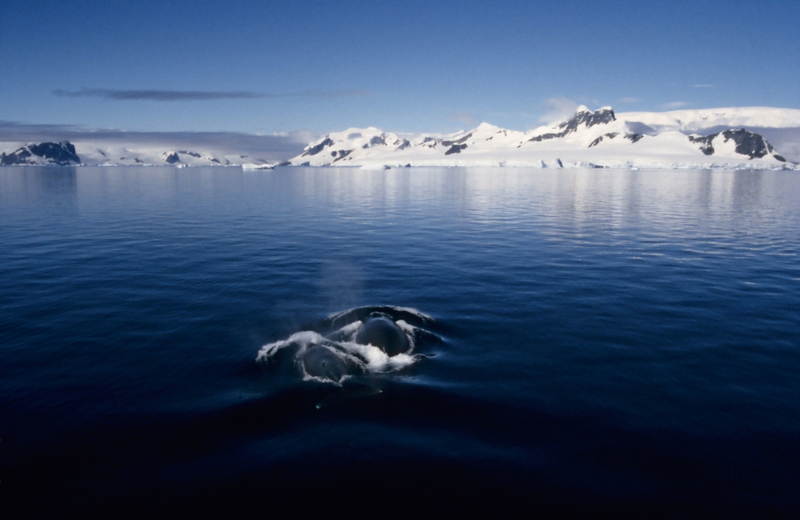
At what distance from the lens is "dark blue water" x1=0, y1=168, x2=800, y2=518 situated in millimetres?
11758

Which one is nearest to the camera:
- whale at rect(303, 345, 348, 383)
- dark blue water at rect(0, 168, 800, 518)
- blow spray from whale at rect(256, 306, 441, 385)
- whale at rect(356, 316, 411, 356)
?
dark blue water at rect(0, 168, 800, 518)

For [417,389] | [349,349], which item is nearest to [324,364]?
[349,349]

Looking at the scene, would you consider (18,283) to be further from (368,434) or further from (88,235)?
(368,434)

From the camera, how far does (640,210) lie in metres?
67.4

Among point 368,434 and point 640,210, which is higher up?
point 640,210

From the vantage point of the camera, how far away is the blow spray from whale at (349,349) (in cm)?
1747

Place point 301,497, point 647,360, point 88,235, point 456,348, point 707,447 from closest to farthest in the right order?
point 301,497, point 707,447, point 647,360, point 456,348, point 88,235

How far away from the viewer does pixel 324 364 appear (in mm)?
17391

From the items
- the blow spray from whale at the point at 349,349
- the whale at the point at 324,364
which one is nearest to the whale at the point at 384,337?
the blow spray from whale at the point at 349,349

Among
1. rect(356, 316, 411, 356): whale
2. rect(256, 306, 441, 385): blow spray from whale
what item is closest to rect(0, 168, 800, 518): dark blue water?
rect(256, 306, 441, 385): blow spray from whale

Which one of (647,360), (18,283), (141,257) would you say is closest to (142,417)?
(647,360)

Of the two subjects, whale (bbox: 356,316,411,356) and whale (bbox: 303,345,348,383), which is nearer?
whale (bbox: 303,345,348,383)

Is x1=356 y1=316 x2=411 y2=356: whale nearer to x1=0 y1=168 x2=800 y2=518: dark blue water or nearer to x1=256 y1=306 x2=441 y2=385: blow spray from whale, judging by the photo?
x1=256 y1=306 x2=441 y2=385: blow spray from whale

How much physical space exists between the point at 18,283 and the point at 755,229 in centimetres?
6418
